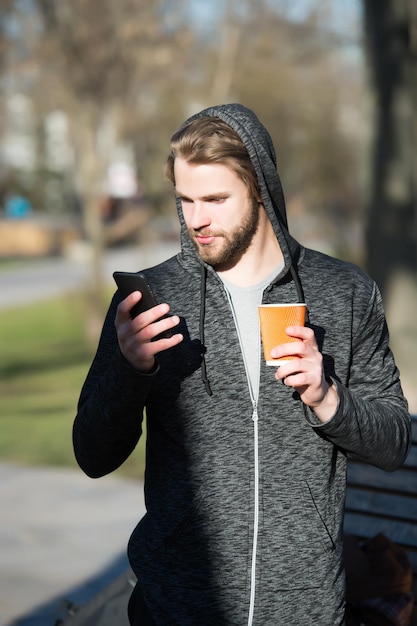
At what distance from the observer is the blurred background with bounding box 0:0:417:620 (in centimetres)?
936

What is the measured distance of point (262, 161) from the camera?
2.41 meters

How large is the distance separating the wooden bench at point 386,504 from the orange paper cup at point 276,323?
4.81 feet

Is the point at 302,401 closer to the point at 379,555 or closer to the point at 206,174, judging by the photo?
the point at 206,174

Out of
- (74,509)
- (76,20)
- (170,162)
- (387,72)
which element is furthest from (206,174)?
(76,20)

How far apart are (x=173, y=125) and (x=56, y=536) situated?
1385cm

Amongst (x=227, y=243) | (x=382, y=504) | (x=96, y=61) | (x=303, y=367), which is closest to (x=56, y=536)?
(x=382, y=504)

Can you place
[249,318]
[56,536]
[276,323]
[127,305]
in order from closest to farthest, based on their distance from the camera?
[276,323] < [127,305] < [249,318] < [56,536]

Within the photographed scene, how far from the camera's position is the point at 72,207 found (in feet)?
152

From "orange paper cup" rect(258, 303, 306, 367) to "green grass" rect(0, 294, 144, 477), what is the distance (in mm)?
5251

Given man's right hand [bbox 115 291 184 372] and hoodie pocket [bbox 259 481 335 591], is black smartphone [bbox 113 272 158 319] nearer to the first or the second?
man's right hand [bbox 115 291 184 372]

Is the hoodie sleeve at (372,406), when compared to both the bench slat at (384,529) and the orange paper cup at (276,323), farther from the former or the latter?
the bench slat at (384,529)

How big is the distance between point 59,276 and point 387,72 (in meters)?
17.4

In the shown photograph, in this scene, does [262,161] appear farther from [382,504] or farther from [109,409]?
[382,504]

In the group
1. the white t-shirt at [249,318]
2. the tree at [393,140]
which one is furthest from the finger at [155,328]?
the tree at [393,140]
